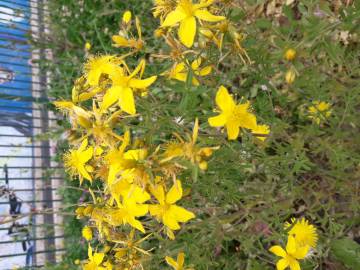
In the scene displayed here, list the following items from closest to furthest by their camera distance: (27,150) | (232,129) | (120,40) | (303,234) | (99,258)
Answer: (232,129)
(120,40)
(303,234)
(99,258)
(27,150)

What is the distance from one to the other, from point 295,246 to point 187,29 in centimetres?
88

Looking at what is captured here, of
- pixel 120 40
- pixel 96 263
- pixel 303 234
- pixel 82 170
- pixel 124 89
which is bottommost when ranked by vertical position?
pixel 96 263

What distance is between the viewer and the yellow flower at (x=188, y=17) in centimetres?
150

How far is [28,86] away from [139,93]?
3.49 metres

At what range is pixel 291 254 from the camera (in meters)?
1.78

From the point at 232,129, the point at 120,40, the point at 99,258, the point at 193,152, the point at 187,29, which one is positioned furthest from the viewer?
the point at 99,258

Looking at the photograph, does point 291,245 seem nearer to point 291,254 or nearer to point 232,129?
point 291,254

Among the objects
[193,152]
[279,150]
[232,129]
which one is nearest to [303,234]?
[279,150]

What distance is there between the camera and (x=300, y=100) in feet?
8.79

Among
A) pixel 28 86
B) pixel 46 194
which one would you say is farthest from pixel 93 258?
pixel 28 86

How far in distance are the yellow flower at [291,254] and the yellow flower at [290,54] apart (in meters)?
0.66

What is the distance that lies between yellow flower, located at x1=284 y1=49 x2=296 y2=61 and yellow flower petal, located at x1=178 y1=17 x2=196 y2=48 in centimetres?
30

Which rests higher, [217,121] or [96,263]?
[217,121]

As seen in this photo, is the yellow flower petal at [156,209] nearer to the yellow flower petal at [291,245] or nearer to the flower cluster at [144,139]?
the flower cluster at [144,139]
